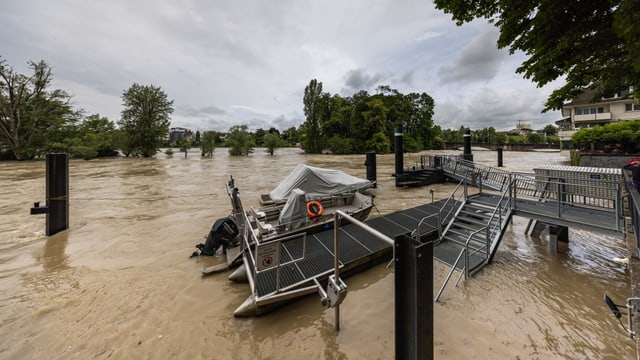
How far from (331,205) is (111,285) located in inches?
253

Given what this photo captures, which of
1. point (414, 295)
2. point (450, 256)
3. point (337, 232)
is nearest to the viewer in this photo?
point (414, 295)

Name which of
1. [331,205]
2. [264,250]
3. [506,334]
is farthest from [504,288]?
[331,205]

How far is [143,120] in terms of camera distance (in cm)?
4319

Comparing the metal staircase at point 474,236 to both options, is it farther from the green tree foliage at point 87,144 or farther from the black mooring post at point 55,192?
the green tree foliage at point 87,144

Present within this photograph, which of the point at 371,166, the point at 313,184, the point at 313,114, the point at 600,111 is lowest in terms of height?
the point at 313,184

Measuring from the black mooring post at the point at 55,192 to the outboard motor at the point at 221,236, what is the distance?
5448mm

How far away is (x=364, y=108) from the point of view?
167 feet

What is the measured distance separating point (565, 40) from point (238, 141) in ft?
162

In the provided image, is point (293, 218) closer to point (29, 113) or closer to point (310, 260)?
point (310, 260)

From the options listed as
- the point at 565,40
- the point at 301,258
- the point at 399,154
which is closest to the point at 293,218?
the point at 301,258

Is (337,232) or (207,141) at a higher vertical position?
(207,141)

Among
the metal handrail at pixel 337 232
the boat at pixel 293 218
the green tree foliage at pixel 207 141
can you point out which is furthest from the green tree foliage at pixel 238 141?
the metal handrail at pixel 337 232

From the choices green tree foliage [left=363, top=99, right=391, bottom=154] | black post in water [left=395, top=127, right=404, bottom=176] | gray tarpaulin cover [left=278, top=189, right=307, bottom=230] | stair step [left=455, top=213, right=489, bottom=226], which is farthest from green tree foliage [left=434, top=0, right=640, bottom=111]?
green tree foliage [left=363, top=99, right=391, bottom=154]

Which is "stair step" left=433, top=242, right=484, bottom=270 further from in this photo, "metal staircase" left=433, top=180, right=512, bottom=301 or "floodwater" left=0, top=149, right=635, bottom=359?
"floodwater" left=0, top=149, right=635, bottom=359
